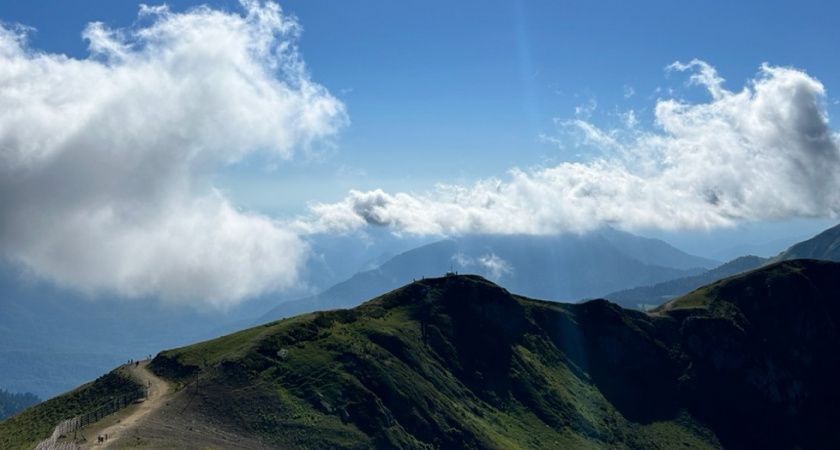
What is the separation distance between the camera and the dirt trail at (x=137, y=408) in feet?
351

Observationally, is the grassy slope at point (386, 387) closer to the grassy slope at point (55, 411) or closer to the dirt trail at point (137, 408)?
the dirt trail at point (137, 408)

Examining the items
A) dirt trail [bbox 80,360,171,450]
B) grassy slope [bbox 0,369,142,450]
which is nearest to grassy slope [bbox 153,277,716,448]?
dirt trail [bbox 80,360,171,450]

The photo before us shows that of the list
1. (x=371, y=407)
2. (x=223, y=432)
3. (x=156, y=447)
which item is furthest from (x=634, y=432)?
(x=156, y=447)

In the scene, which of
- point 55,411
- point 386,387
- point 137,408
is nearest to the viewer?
point 137,408

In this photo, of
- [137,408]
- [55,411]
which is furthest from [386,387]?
[55,411]

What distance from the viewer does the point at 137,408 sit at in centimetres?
12725

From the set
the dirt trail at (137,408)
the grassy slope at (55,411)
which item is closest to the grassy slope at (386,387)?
the dirt trail at (137,408)

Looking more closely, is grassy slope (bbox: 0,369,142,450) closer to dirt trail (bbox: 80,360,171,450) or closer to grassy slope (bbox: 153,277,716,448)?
dirt trail (bbox: 80,360,171,450)

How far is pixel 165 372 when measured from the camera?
151375 mm

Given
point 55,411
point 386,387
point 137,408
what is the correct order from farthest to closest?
point 386,387
point 55,411
point 137,408

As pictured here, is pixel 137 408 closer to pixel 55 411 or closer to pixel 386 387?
pixel 55 411

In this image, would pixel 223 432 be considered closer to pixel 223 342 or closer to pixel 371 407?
pixel 371 407

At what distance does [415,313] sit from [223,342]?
59569mm

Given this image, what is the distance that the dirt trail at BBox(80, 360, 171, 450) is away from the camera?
107062 millimetres
